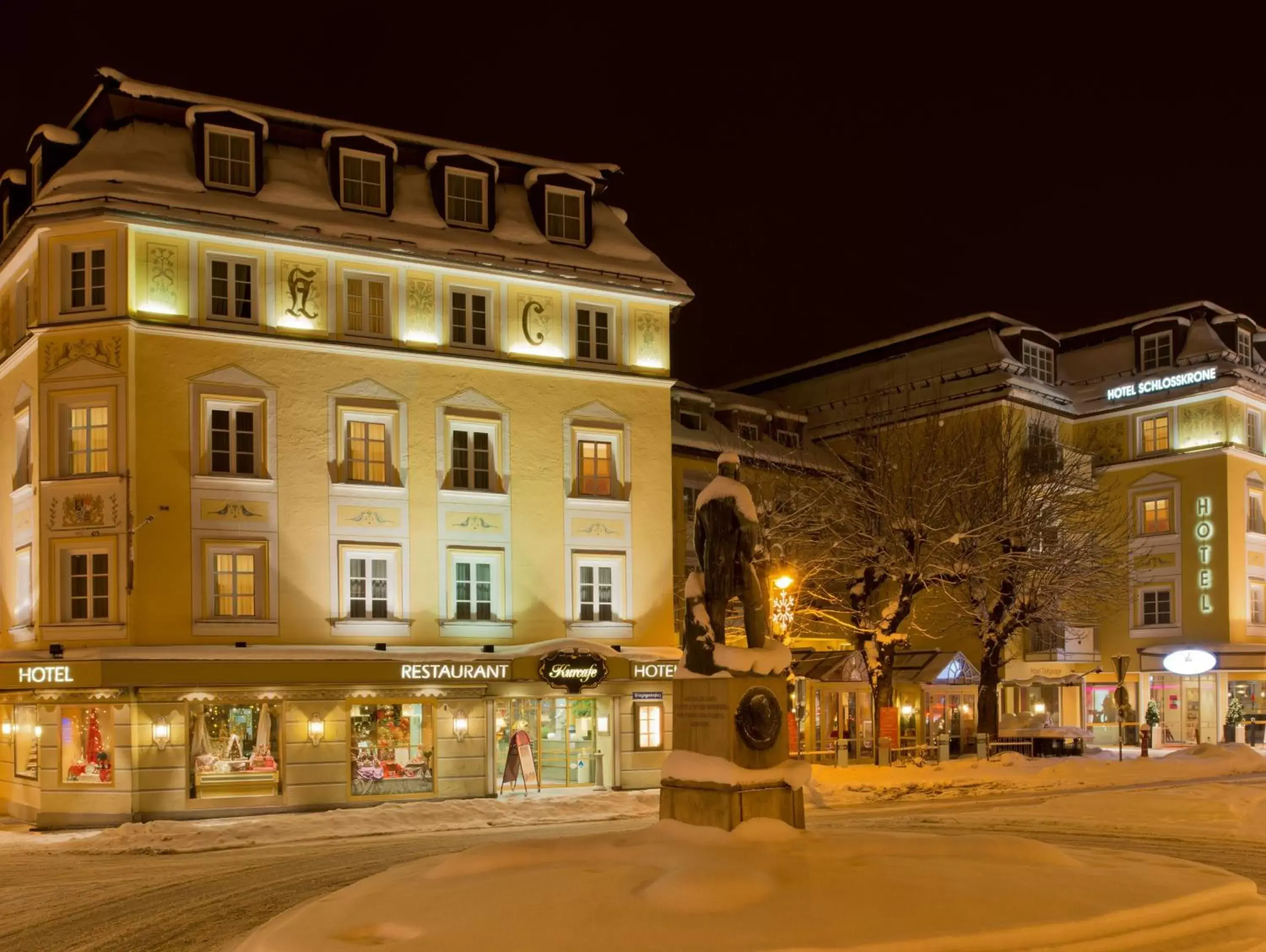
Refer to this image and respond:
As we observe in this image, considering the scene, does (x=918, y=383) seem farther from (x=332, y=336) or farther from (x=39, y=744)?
(x=39, y=744)

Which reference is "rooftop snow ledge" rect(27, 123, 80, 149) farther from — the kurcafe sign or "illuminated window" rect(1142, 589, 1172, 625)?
"illuminated window" rect(1142, 589, 1172, 625)

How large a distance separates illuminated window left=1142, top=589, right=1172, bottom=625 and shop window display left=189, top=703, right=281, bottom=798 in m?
37.8

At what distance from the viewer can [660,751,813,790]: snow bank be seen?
15516 millimetres

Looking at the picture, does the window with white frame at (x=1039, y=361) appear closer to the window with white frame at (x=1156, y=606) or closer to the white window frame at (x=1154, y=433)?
the white window frame at (x=1154, y=433)

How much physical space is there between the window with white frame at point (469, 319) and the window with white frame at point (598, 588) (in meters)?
6.35

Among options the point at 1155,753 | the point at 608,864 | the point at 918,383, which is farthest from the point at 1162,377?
the point at 608,864

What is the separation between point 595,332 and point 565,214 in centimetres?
354

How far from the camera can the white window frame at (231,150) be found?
99.7 ft

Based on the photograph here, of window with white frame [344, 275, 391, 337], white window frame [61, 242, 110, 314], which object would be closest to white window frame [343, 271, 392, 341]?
window with white frame [344, 275, 391, 337]

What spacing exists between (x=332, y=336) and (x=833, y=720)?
20.9m

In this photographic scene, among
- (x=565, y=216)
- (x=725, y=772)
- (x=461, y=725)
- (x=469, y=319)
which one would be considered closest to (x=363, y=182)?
(x=469, y=319)

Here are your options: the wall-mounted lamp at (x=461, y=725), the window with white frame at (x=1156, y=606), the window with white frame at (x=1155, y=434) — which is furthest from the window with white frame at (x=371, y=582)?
the window with white frame at (x=1156, y=606)

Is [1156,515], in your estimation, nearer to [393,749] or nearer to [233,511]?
[393,749]

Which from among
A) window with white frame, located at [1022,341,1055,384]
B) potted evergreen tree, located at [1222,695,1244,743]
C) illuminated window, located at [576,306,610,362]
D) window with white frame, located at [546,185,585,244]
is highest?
window with white frame, located at [546,185,585,244]
